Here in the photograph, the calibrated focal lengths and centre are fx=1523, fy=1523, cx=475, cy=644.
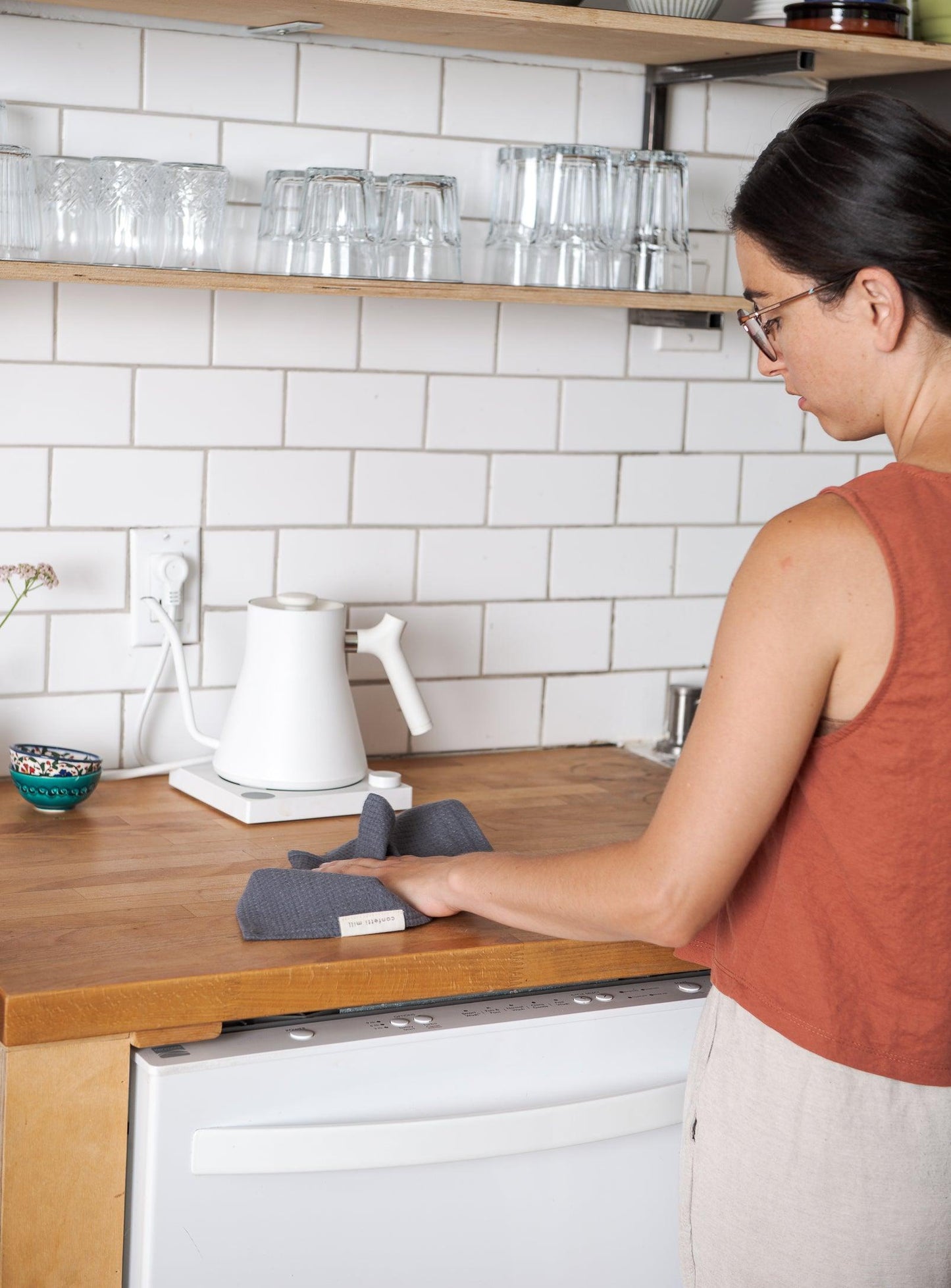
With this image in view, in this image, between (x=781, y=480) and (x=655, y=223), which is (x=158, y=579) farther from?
(x=781, y=480)

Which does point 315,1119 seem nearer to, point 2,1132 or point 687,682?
point 2,1132

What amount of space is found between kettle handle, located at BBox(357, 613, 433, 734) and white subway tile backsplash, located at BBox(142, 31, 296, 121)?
0.64m

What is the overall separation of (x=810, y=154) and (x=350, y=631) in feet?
3.01

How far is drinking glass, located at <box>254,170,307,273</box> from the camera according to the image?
1761 mm

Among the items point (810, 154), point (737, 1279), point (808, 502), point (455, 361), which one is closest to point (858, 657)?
point (808, 502)

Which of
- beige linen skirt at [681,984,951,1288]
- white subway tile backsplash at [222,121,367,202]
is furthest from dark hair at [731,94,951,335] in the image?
white subway tile backsplash at [222,121,367,202]

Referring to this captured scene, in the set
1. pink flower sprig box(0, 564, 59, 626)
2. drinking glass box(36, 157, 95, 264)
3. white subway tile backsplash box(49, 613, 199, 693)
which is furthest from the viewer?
white subway tile backsplash box(49, 613, 199, 693)

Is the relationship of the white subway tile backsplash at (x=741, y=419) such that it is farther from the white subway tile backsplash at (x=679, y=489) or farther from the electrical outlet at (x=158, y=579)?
the electrical outlet at (x=158, y=579)

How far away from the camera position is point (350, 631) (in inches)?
71.4

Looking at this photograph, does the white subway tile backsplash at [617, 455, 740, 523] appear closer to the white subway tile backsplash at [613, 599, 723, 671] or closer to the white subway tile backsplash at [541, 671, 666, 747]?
the white subway tile backsplash at [613, 599, 723, 671]

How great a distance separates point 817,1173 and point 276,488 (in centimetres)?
114

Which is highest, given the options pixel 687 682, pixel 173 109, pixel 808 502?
pixel 173 109

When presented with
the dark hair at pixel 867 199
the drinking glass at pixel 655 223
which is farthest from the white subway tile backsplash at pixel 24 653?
Result: the dark hair at pixel 867 199

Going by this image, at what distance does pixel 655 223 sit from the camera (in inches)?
75.6
